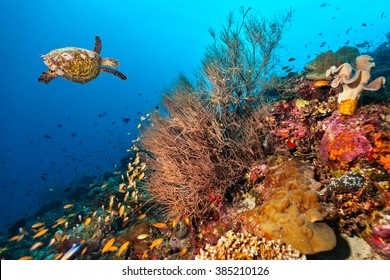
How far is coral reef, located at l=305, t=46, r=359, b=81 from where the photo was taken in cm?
557

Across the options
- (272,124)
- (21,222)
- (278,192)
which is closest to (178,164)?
(278,192)

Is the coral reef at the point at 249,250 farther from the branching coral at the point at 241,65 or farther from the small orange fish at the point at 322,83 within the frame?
the small orange fish at the point at 322,83

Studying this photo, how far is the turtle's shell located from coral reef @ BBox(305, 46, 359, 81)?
529cm

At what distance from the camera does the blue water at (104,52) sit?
7331 centimetres

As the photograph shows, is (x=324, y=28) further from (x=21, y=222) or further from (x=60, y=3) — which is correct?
(x=21, y=222)

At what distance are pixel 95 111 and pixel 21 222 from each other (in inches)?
4175

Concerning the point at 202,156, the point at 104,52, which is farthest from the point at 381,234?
the point at 104,52

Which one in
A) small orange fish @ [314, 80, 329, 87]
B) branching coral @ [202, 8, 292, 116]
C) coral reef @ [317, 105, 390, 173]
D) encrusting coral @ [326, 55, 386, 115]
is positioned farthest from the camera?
branching coral @ [202, 8, 292, 116]

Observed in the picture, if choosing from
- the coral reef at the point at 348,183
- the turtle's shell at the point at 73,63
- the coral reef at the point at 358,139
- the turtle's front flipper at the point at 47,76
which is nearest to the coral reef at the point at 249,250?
the coral reef at the point at 348,183

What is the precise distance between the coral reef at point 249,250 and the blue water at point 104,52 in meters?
62.3

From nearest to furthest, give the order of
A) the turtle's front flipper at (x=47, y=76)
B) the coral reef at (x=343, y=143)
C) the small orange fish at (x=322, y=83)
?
the coral reef at (x=343, y=143) → the turtle's front flipper at (x=47, y=76) → the small orange fish at (x=322, y=83)

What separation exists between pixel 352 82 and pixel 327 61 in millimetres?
2236

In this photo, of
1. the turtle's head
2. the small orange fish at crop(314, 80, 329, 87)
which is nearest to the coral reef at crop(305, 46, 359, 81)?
the small orange fish at crop(314, 80, 329, 87)

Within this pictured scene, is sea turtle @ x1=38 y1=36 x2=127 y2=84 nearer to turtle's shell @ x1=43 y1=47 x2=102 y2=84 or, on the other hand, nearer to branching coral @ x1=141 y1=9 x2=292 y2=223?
turtle's shell @ x1=43 y1=47 x2=102 y2=84
